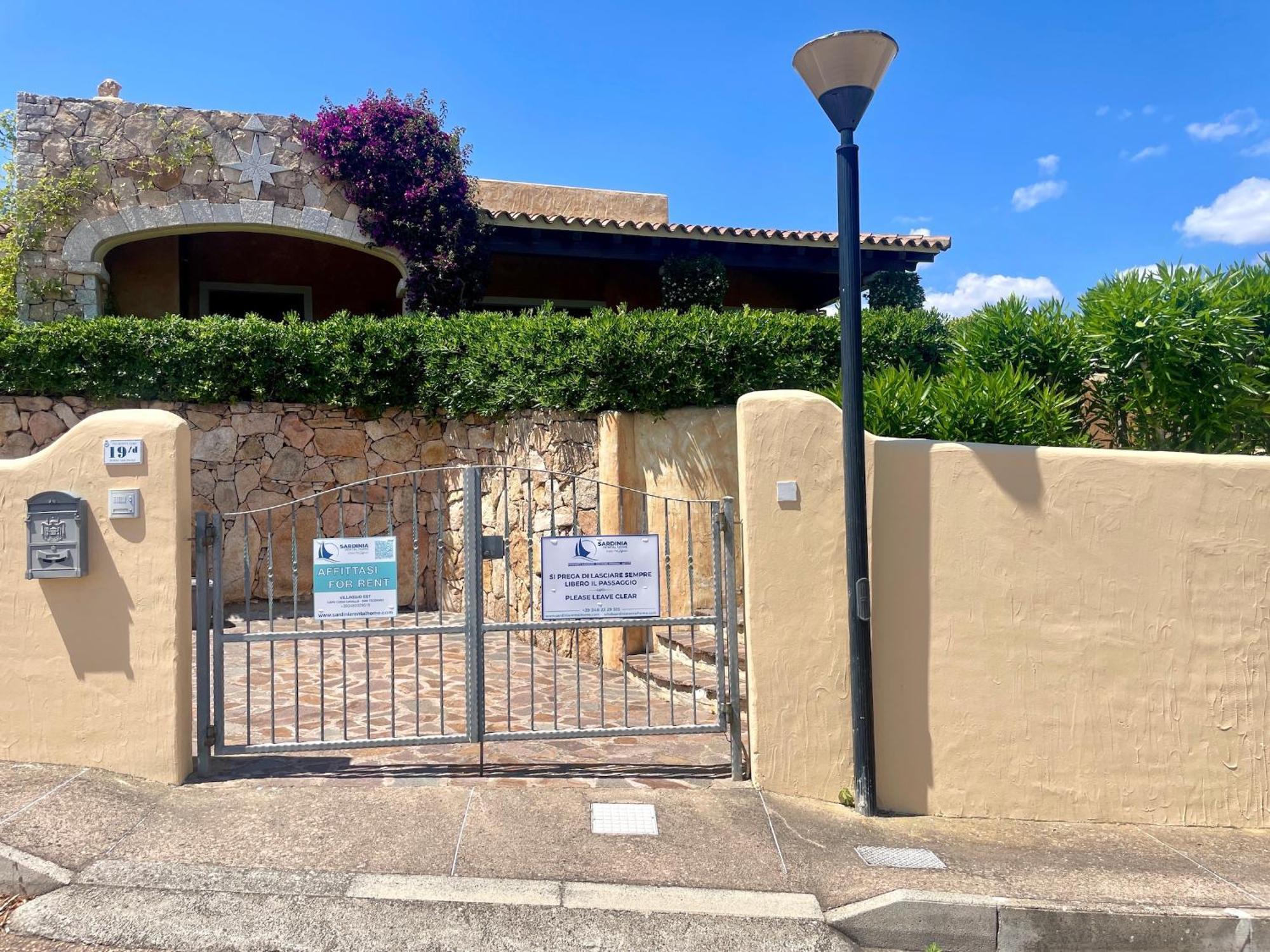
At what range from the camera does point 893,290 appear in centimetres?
1238

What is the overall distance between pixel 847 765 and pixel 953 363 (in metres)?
3.54

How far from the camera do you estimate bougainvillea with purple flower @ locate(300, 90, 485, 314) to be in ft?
34.0

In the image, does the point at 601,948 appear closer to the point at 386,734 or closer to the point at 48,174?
the point at 386,734

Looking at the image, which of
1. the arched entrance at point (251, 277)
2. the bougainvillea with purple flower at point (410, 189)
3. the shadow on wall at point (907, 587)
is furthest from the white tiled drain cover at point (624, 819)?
the arched entrance at point (251, 277)

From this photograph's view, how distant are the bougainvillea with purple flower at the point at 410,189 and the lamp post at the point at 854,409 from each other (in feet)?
23.5

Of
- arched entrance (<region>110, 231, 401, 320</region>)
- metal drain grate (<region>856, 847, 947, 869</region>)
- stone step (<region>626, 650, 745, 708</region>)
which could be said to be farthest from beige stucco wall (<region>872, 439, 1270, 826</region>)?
arched entrance (<region>110, 231, 401, 320</region>)

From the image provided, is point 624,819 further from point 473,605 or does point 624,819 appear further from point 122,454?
point 122,454

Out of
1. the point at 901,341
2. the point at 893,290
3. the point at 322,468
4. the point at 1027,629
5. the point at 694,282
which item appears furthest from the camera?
the point at 893,290

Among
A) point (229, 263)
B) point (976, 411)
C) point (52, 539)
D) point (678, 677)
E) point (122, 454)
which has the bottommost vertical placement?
point (678, 677)

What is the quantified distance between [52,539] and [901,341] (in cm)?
719

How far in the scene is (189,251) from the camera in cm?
1207

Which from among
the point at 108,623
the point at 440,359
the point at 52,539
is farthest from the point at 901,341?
the point at 52,539

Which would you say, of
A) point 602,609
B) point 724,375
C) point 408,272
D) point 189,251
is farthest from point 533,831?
point 189,251

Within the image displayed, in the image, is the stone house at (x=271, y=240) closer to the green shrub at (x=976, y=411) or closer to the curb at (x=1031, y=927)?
the green shrub at (x=976, y=411)
